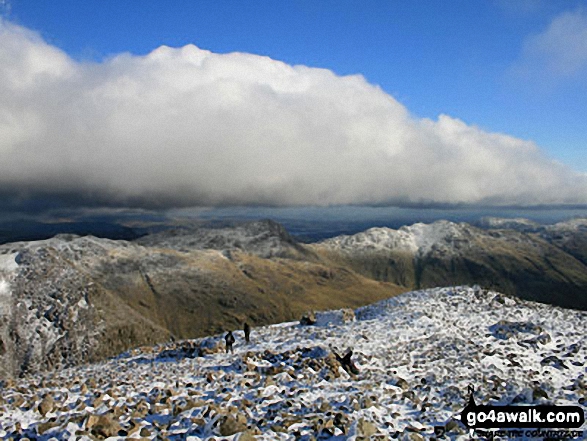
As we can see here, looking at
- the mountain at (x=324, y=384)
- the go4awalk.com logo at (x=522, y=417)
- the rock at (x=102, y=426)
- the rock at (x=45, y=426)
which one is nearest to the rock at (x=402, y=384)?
the mountain at (x=324, y=384)

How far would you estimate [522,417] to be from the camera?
54.0ft

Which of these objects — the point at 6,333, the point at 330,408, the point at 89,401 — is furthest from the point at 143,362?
the point at 6,333

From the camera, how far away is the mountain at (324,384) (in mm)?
15156

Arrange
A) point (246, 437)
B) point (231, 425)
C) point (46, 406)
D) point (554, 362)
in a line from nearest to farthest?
point (246, 437) < point (231, 425) < point (46, 406) < point (554, 362)

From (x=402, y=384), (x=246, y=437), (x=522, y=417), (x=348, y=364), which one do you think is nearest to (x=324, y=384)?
(x=348, y=364)

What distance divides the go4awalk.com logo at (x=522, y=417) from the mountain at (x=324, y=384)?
64cm

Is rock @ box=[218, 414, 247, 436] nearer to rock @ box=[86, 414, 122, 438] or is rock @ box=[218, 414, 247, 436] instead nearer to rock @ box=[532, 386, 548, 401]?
rock @ box=[86, 414, 122, 438]

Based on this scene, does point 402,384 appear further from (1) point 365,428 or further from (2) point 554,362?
(2) point 554,362

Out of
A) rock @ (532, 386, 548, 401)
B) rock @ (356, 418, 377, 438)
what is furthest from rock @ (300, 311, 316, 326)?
rock @ (356, 418, 377, 438)

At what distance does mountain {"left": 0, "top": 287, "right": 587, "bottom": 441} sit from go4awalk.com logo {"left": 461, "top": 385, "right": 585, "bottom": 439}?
642 mm

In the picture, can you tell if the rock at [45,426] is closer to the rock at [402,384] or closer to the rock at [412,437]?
the rock at [412,437]

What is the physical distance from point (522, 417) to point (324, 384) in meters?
9.44

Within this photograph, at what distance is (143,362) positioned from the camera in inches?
1226

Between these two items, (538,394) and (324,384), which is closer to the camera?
(538,394)
